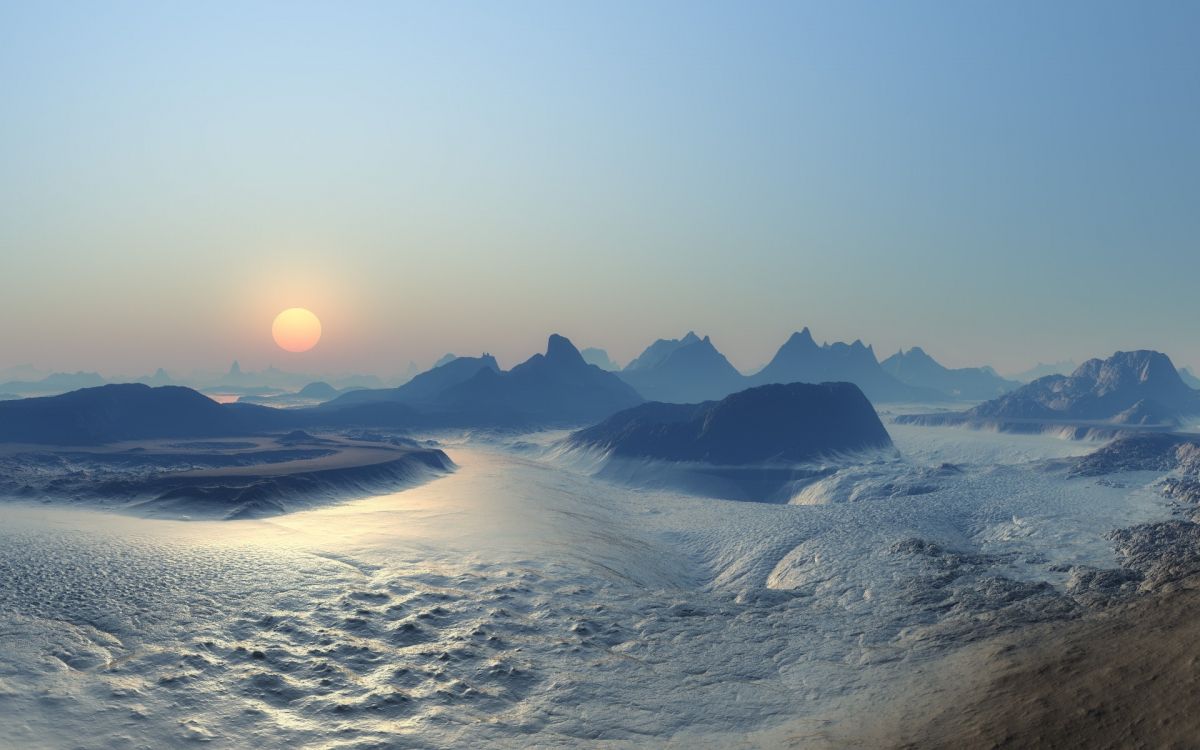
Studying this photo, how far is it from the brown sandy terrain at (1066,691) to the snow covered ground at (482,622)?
129 inches

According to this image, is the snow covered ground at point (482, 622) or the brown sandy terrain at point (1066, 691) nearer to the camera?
the brown sandy terrain at point (1066, 691)

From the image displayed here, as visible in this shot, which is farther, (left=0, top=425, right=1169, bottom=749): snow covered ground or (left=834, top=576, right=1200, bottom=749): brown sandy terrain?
(left=0, top=425, right=1169, bottom=749): snow covered ground

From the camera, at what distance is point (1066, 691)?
1447 inches

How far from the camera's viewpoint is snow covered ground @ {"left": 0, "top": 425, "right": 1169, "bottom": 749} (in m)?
39.1

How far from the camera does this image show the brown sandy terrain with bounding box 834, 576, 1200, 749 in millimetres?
31781

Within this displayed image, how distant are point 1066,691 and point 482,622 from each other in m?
39.6

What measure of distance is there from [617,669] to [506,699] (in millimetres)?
8758

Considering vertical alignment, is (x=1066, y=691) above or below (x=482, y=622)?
above

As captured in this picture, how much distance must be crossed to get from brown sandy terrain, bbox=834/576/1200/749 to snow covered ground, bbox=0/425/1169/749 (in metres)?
3.27

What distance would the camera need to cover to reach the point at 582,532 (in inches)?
4161

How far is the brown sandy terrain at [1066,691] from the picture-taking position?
31781 millimetres

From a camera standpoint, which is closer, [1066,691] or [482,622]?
[1066,691]

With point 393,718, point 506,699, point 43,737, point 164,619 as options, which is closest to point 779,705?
point 506,699

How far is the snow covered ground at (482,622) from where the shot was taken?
39094 millimetres
